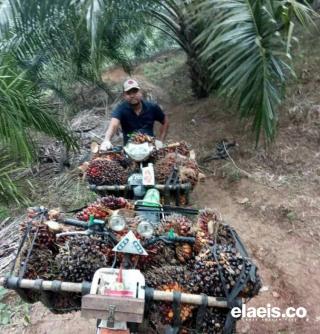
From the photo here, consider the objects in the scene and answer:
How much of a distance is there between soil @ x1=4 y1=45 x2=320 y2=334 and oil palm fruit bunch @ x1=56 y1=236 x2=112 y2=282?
1.05 m

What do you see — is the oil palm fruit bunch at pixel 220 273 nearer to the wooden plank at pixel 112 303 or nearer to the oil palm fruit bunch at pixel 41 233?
the wooden plank at pixel 112 303

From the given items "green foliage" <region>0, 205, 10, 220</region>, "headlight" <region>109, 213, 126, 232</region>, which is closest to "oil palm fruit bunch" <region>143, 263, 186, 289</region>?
"headlight" <region>109, 213, 126, 232</region>

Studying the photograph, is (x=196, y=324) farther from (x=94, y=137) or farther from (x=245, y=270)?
(x=94, y=137)

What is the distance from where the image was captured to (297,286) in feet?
9.57

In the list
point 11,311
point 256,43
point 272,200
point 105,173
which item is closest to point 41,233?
point 105,173

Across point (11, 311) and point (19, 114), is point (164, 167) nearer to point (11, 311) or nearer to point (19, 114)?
point (19, 114)

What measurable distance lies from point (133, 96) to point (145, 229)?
1905 millimetres

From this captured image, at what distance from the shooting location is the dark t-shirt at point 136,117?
3.78 m

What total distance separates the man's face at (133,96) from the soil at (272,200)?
1256 millimetres

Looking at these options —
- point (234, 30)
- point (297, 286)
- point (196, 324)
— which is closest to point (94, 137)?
point (234, 30)

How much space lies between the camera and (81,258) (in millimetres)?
1828

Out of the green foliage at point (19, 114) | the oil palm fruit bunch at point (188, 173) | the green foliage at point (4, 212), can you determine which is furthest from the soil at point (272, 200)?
the green foliage at point (19, 114)

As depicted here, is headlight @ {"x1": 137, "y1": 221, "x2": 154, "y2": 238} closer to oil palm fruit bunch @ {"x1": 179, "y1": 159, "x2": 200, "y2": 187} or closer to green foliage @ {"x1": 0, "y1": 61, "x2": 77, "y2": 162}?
oil palm fruit bunch @ {"x1": 179, "y1": 159, "x2": 200, "y2": 187}

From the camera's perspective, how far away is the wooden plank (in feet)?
5.39
